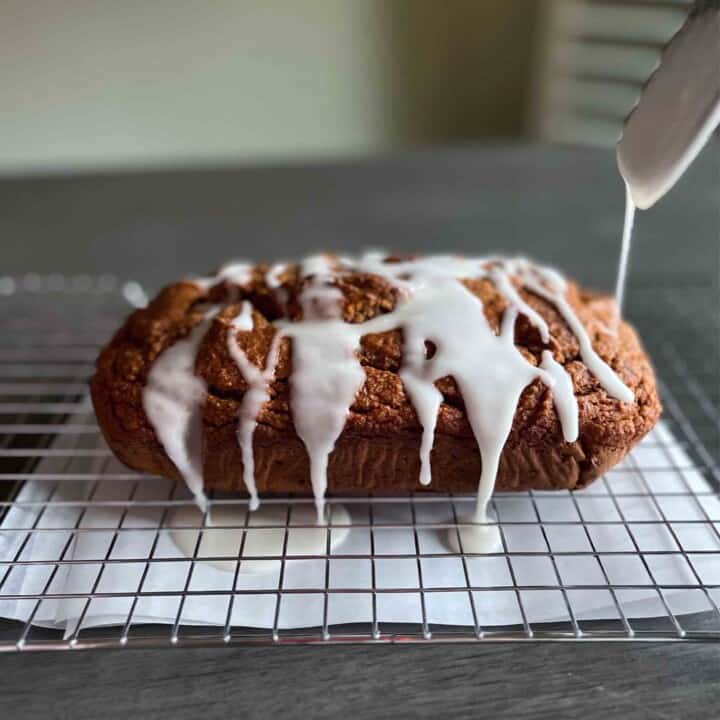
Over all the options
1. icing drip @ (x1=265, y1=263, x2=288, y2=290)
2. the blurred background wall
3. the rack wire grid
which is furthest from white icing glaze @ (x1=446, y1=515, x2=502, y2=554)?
the blurred background wall

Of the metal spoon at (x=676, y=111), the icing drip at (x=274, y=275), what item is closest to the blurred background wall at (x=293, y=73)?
the icing drip at (x=274, y=275)

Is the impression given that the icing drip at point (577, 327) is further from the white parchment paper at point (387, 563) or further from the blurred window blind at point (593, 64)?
the blurred window blind at point (593, 64)

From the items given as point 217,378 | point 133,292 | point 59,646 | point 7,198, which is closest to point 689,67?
point 217,378

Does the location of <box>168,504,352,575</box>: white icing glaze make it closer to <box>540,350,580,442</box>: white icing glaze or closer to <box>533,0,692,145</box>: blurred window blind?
<box>540,350,580,442</box>: white icing glaze

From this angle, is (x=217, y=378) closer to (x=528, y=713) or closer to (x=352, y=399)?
(x=352, y=399)

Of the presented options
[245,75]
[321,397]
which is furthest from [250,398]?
[245,75]

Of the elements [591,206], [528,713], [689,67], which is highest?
[689,67]

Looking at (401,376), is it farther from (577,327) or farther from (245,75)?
(245,75)
